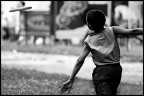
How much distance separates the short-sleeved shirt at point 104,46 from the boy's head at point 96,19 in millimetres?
74

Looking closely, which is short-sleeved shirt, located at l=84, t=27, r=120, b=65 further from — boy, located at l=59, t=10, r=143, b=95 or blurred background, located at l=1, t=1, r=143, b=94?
blurred background, located at l=1, t=1, r=143, b=94

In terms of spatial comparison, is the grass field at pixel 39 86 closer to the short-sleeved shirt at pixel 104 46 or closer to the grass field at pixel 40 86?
the grass field at pixel 40 86

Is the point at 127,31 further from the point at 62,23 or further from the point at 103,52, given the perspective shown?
the point at 62,23

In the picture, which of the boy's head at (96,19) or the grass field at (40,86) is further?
the grass field at (40,86)

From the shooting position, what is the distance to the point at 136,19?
64.7ft

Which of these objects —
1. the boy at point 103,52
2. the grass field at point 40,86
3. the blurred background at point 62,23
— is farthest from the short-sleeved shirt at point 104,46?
the blurred background at point 62,23

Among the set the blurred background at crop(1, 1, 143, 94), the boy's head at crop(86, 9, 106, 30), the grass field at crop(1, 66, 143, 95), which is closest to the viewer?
the boy's head at crop(86, 9, 106, 30)

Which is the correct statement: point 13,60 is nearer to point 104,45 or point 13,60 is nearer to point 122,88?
point 122,88

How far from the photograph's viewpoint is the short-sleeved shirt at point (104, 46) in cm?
413

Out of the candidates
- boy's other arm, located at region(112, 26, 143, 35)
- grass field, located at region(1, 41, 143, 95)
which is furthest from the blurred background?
boy's other arm, located at region(112, 26, 143, 35)

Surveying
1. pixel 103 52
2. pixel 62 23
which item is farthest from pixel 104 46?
pixel 62 23

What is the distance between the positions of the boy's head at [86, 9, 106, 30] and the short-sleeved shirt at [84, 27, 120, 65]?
7 centimetres

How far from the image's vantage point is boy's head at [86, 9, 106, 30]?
4.09 m

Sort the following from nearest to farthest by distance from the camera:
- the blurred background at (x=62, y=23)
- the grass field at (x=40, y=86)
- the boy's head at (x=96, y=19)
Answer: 1. the boy's head at (x=96, y=19)
2. the grass field at (x=40, y=86)
3. the blurred background at (x=62, y=23)
